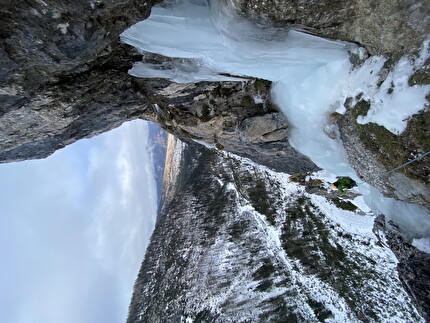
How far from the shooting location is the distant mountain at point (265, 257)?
869cm

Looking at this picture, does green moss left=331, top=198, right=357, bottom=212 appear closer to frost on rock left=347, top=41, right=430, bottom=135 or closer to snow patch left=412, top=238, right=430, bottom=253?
snow patch left=412, top=238, right=430, bottom=253

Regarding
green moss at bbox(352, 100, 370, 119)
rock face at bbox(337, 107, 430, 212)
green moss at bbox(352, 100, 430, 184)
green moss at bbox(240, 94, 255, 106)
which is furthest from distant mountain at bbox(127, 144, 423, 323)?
green moss at bbox(352, 100, 370, 119)

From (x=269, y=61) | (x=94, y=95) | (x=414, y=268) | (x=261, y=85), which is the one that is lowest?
(x=414, y=268)

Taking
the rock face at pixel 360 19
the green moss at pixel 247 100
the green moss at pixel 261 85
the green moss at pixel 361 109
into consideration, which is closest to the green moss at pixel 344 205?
the green moss at pixel 247 100

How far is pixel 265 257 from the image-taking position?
1005cm

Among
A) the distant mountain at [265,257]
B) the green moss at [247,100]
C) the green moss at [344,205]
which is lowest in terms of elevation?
the distant mountain at [265,257]

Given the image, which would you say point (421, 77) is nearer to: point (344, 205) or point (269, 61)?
point (269, 61)

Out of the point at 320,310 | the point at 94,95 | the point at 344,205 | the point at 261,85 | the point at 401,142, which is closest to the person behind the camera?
the point at 401,142

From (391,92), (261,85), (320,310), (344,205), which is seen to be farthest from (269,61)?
(344,205)

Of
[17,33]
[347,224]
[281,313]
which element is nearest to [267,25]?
[17,33]

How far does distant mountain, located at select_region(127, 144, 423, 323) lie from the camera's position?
869cm

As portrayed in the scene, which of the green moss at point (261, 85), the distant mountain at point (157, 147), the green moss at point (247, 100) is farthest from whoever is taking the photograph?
the distant mountain at point (157, 147)

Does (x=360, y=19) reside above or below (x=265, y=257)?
above

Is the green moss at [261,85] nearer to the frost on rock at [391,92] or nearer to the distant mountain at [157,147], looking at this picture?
the frost on rock at [391,92]
